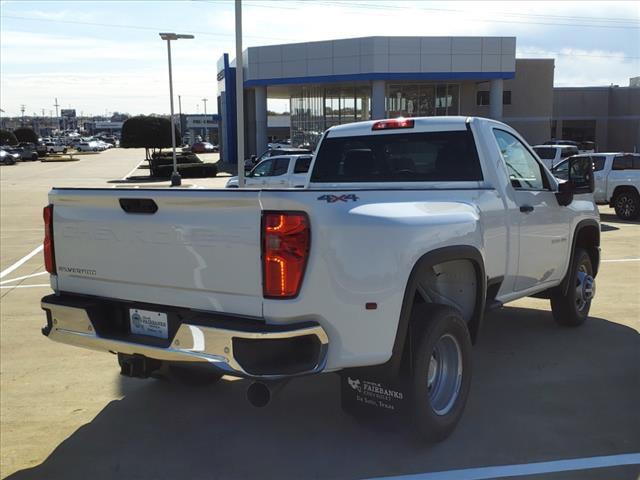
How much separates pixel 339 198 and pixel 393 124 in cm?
228

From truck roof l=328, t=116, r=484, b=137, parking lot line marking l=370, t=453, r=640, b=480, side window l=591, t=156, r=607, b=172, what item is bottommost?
parking lot line marking l=370, t=453, r=640, b=480

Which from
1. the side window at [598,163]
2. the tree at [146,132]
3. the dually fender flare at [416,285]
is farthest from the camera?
the tree at [146,132]

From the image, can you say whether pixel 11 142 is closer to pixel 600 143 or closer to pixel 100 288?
pixel 600 143

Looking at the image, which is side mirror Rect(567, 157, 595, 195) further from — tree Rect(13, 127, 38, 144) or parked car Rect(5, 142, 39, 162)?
tree Rect(13, 127, 38, 144)

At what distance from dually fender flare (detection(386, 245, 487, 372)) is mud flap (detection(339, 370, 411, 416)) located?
0.54ft

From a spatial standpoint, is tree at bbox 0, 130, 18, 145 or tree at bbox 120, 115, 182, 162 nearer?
tree at bbox 120, 115, 182, 162

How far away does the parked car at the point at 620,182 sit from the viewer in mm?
16453

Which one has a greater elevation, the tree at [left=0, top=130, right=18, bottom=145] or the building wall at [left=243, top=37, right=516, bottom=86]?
the building wall at [left=243, top=37, right=516, bottom=86]

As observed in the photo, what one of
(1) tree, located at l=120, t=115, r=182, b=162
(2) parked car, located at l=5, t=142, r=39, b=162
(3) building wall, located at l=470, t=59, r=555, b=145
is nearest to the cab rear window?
(1) tree, located at l=120, t=115, r=182, b=162

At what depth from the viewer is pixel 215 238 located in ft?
10.9

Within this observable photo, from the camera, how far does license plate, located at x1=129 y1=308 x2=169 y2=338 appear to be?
11.7 ft

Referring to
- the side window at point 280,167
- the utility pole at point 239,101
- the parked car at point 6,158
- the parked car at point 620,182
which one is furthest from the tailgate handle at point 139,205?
the parked car at point 6,158

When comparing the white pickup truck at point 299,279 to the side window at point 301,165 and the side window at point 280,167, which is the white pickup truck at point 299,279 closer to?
the side window at point 301,165

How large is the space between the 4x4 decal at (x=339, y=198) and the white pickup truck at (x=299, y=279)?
0.01 metres
